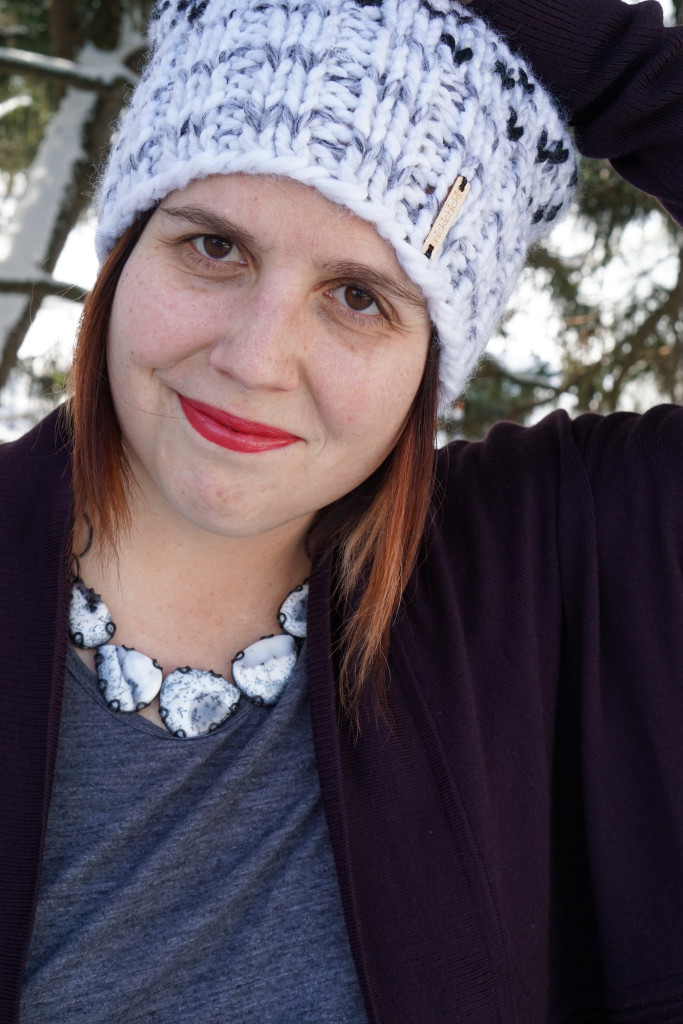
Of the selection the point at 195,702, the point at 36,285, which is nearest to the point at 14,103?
the point at 36,285

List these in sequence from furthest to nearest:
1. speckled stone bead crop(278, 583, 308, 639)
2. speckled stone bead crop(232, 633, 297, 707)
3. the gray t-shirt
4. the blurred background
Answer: the blurred background, speckled stone bead crop(278, 583, 308, 639), speckled stone bead crop(232, 633, 297, 707), the gray t-shirt

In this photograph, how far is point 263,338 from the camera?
1.35 meters

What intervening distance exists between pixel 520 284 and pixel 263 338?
2.67 m

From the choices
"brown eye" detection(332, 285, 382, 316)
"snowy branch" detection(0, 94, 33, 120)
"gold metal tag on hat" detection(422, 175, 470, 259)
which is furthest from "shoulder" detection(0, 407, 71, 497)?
"snowy branch" detection(0, 94, 33, 120)

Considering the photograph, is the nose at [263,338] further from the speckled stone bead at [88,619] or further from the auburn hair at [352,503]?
the speckled stone bead at [88,619]

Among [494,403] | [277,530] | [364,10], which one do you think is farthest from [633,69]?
[494,403]

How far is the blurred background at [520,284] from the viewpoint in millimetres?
3562

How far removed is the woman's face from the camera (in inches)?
53.4

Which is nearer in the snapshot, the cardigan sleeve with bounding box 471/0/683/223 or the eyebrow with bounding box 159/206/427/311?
the eyebrow with bounding box 159/206/427/311

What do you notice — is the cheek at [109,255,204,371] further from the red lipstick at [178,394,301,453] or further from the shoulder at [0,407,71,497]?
the shoulder at [0,407,71,497]

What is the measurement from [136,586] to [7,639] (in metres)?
0.26

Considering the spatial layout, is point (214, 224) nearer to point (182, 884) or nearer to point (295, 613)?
point (295, 613)

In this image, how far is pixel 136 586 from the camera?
162 cm

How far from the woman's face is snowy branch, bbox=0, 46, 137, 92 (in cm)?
280
